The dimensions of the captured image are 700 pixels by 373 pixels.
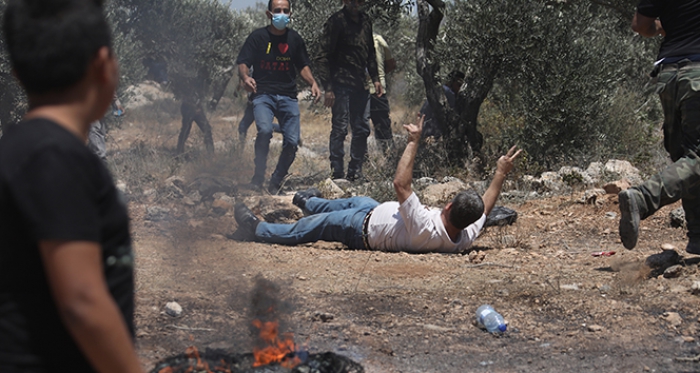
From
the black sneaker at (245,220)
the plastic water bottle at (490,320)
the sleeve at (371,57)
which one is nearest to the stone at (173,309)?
the plastic water bottle at (490,320)

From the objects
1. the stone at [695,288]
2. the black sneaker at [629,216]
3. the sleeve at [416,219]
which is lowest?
the sleeve at [416,219]

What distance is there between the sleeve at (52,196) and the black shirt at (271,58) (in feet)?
22.5

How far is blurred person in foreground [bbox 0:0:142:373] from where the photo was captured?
52.2 inches

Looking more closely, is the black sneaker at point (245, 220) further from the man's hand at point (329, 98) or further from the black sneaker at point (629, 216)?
the black sneaker at point (629, 216)

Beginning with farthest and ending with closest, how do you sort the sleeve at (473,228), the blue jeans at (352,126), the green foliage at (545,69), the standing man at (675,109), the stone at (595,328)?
the blue jeans at (352,126)
the green foliage at (545,69)
the sleeve at (473,228)
the standing man at (675,109)
the stone at (595,328)

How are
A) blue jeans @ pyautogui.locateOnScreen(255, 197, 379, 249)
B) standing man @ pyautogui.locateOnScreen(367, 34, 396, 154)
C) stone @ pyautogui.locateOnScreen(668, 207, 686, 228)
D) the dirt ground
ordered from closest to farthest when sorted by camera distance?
the dirt ground, blue jeans @ pyautogui.locateOnScreen(255, 197, 379, 249), stone @ pyautogui.locateOnScreen(668, 207, 686, 228), standing man @ pyautogui.locateOnScreen(367, 34, 396, 154)

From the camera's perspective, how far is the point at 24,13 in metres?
1.42

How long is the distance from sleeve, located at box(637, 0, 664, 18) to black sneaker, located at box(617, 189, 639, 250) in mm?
1118

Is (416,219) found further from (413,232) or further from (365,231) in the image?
(365,231)

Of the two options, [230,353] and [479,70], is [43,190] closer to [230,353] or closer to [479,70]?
[230,353]

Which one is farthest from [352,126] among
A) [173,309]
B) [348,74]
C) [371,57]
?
[173,309]

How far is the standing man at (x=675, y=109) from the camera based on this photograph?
4223 mm

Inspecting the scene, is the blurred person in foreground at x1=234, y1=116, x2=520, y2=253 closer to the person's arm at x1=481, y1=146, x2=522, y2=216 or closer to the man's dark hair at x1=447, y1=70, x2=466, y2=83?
the person's arm at x1=481, y1=146, x2=522, y2=216

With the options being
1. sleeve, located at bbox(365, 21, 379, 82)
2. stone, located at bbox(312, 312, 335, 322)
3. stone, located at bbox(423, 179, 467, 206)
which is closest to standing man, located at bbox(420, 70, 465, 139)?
sleeve, located at bbox(365, 21, 379, 82)
